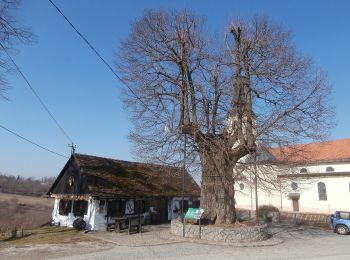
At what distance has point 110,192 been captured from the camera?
24188 mm

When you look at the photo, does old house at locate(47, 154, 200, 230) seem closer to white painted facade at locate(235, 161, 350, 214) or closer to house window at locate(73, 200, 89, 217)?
house window at locate(73, 200, 89, 217)

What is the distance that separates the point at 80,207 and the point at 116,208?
257 cm

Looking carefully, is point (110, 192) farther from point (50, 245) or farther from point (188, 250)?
point (188, 250)

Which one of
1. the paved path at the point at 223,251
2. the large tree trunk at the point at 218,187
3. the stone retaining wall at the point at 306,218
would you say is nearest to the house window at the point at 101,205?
the paved path at the point at 223,251

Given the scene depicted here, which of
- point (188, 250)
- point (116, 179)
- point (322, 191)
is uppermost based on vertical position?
point (322, 191)

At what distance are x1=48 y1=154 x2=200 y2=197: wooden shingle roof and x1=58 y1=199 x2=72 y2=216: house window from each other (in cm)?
74

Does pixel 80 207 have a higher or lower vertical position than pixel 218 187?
lower

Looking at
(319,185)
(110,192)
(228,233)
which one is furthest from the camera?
(319,185)

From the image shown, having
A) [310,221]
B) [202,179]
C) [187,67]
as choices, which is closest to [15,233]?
[202,179]

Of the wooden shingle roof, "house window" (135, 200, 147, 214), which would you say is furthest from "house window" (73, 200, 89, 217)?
"house window" (135, 200, 147, 214)

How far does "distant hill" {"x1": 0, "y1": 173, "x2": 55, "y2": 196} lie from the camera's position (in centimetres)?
A: 8306

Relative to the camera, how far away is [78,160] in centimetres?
2591

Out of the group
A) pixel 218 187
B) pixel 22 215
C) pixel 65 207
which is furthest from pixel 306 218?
pixel 22 215

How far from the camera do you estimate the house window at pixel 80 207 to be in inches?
965
